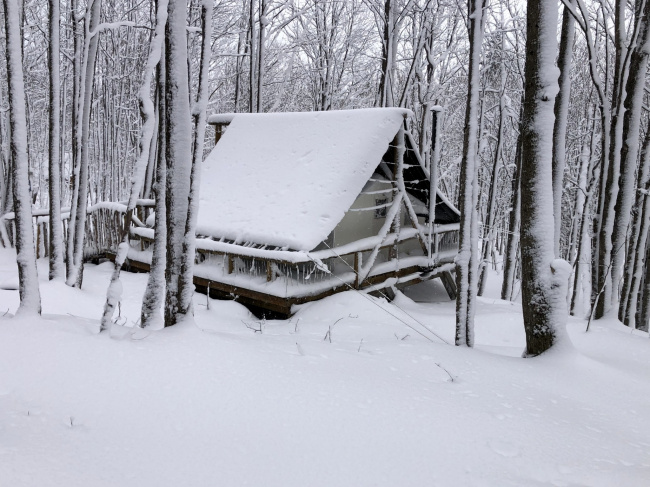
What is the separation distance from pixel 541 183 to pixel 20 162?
5.56m

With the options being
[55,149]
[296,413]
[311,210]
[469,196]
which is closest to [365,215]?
[311,210]

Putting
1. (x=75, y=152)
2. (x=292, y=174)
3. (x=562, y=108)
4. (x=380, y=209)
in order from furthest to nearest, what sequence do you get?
(x=380, y=209) → (x=292, y=174) → (x=75, y=152) → (x=562, y=108)

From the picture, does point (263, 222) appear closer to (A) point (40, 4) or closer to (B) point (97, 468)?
(B) point (97, 468)

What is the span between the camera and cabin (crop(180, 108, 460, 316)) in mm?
9703

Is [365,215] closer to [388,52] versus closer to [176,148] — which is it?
[176,148]

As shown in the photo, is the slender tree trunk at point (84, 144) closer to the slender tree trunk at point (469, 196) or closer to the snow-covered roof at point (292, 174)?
the snow-covered roof at point (292, 174)

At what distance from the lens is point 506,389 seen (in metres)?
4.68

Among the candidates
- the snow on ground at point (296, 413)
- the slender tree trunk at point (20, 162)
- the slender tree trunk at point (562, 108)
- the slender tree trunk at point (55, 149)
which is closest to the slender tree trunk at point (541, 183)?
the snow on ground at point (296, 413)

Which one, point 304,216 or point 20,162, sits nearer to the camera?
point 20,162

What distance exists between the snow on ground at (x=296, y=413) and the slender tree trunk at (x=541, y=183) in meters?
0.49

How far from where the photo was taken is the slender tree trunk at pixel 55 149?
8.14 m

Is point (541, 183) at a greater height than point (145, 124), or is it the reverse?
point (145, 124)

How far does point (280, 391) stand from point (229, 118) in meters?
11.7

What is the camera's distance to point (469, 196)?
6.27m
